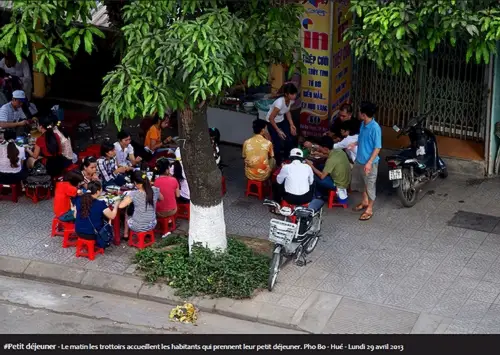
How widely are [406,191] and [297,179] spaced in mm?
1842

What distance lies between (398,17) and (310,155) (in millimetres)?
4439

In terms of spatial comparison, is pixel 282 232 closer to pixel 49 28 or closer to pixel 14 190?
pixel 49 28

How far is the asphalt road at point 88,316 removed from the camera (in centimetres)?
1153

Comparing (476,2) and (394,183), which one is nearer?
(476,2)

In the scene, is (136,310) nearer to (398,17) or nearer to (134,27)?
(134,27)

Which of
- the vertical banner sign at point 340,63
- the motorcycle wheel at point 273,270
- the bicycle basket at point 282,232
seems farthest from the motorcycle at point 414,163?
the motorcycle wheel at point 273,270

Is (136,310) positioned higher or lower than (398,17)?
lower

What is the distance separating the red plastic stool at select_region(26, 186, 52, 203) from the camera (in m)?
14.9

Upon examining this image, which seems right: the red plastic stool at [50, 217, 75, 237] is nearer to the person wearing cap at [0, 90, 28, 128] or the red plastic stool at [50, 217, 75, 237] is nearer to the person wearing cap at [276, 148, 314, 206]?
the person wearing cap at [276, 148, 314, 206]

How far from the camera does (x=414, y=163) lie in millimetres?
14344

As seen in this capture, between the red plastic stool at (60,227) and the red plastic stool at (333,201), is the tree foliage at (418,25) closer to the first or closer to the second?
the red plastic stool at (333,201)

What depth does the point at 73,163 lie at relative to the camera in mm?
15289

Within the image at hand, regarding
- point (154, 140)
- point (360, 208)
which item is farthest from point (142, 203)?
point (360, 208)
